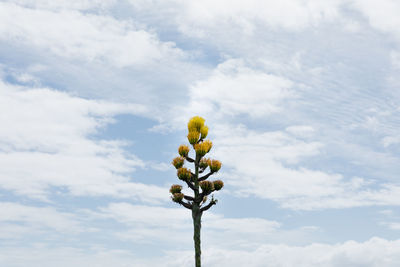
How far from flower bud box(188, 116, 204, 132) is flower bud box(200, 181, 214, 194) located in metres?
3.31

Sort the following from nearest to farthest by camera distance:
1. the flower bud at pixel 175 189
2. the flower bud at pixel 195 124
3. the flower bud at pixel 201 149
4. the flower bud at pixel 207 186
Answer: the flower bud at pixel 207 186, the flower bud at pixel 201 149, the flower bud at pixel 175 189, the flower bud at pixel 195 124

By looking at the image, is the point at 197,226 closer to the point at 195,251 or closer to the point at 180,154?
the point at 195,251

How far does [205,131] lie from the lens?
31.7 metres

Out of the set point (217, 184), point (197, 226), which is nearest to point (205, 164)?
point (217, 184)

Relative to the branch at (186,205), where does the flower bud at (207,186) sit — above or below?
above

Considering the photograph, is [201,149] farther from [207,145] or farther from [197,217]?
[197,217]

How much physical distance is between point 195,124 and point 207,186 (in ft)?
12.7

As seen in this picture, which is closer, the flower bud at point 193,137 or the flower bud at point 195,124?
the flower bud at point 193,137

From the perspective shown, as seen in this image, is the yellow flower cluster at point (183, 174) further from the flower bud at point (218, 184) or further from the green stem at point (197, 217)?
the flower bud at point (218, 184)

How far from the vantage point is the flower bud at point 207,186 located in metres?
30.8

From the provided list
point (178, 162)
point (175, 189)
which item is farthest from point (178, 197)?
point (178, 162)

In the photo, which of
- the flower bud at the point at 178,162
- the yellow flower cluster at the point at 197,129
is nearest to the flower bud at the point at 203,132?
the yellow flower cluster at the point at 197,129

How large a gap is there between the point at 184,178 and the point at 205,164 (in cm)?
150

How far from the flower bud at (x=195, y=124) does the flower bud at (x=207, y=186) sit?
130 inches
